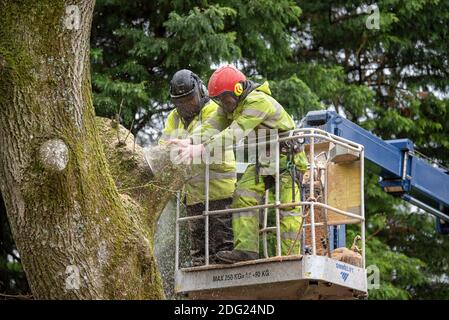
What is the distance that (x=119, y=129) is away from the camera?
9.41m

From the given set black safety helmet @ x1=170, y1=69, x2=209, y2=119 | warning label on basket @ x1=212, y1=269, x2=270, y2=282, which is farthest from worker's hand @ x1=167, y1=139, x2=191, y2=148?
warning label on basket @ x1=212, y1=269, x2=270, y2=282

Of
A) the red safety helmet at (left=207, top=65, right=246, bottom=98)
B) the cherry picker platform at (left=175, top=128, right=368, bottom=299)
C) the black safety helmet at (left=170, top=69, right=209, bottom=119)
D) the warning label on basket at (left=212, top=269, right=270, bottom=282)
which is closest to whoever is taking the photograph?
the cherry picker platform at (left=175, top=128, right=368, bottom=299)

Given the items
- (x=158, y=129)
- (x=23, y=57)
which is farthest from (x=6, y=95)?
(x=158, y=129)

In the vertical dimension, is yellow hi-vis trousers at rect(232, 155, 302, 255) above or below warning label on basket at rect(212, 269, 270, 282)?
above

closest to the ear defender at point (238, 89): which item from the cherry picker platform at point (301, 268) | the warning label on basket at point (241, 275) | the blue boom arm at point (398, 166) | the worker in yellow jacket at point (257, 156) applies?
the worker in yellow jacket at point (257, 156)

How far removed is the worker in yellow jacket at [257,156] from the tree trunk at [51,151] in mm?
1349

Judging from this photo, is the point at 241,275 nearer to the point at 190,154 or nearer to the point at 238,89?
the point at 190,154

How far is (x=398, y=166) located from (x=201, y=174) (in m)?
4.10

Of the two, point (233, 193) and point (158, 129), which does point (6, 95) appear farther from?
A: point (158, 129)

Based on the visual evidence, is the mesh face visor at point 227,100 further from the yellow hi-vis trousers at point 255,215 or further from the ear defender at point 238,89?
the yellow hi-vis trousers at point 255,215

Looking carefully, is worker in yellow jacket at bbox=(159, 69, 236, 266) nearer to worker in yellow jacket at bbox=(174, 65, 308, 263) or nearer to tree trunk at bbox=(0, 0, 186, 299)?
worker in yellow jacket at bbox=(174, 65, 308, 263)

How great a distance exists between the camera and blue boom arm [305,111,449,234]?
1170 centimetres

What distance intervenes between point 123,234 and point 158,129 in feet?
25.9


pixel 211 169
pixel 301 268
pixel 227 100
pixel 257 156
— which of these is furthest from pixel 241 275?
pixel 227 100
